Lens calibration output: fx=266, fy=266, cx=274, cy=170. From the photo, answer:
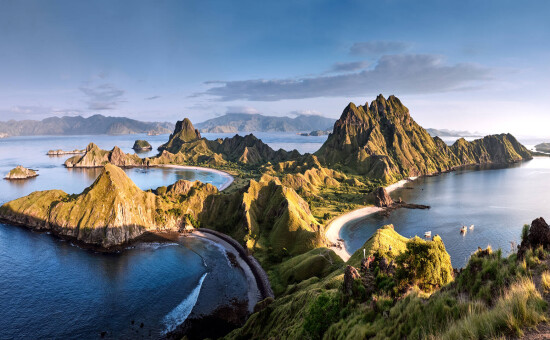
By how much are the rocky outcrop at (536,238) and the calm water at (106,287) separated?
239 ft

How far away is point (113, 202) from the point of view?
389 ft

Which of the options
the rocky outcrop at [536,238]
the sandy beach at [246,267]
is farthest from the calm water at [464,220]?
the rocky outcrop at [536,238]

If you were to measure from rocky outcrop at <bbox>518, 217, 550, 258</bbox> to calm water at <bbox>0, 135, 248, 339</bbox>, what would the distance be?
72.9 metres

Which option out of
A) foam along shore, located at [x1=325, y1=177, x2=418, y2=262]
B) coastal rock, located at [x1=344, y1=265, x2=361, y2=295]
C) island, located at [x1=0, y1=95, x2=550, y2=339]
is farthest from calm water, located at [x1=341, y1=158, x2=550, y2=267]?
coastal rock, located at [x1=344, y1=265, x2=361, y2=295]

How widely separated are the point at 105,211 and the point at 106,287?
4515 centimetres

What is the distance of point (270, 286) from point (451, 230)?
102 metres

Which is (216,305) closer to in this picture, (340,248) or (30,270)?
(340,248)

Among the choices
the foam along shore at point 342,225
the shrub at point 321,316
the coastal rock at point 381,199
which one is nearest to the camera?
the shrub at point 321,316

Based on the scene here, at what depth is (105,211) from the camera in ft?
383

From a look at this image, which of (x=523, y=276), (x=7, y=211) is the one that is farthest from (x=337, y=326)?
(x=7, y=211)

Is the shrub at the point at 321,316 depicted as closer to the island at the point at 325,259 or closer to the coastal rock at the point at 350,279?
the island at the point at 325,259

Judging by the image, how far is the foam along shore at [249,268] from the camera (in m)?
79.6

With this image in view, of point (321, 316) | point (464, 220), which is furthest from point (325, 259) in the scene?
point (464, 220)

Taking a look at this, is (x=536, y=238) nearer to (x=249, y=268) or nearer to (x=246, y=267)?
(x=249, y=268)
